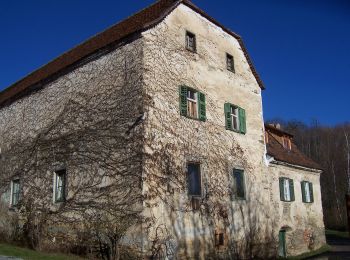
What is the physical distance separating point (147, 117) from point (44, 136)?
6401mm

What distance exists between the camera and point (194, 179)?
15.2 m

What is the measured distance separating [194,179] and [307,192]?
11.7m

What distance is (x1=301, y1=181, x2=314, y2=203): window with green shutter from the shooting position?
2361 centimetres

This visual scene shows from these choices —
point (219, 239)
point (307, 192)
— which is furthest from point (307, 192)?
point (219, 239)

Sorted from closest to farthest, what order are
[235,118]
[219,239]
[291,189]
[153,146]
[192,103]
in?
[153,146]
[219,239]
[192,103]
[235,118]
[291,189]

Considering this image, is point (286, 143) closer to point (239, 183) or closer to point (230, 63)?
point (230, 63)

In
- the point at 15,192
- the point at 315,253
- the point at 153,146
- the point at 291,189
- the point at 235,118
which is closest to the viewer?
the point at 153,146

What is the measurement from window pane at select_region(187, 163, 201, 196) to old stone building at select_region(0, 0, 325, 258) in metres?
0.04

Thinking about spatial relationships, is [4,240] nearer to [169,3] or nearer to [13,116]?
[13,116]

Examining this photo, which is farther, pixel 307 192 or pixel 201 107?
pixel 307 192

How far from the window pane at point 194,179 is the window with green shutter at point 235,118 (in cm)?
315

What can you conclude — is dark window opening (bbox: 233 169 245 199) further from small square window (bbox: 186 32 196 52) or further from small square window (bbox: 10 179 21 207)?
small square window (bbox: 10 179 21 207)

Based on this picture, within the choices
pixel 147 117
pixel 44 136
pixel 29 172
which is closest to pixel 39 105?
pixel 44 136

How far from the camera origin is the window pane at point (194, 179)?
1490cm
